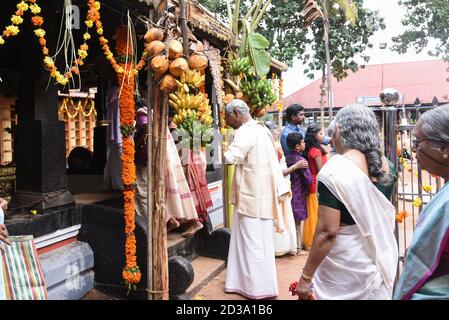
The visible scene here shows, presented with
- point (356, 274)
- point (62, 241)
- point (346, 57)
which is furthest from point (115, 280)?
point (346, 57)

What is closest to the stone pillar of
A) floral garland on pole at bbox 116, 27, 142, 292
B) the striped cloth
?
floral garland on pole at bbox 116, 27, 142, 292

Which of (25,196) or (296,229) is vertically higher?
(25,196)

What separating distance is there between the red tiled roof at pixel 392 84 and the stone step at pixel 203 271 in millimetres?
21367

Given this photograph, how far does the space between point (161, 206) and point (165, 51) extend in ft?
4.41

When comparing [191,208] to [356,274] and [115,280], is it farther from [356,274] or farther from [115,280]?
→ [356,274]

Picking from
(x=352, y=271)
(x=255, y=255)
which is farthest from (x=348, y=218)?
(x=255, y=255)

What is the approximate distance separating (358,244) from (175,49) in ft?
6.86

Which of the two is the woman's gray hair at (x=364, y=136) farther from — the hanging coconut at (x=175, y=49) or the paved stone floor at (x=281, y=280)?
the paved stone floor at (x=281, y=280)

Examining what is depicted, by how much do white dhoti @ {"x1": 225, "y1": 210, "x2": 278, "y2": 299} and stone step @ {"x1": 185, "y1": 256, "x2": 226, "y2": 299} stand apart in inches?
20.9

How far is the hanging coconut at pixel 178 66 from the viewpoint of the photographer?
361 centimetres

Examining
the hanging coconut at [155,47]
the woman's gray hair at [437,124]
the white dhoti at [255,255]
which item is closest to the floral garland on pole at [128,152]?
the hanging coconut at [155,47]

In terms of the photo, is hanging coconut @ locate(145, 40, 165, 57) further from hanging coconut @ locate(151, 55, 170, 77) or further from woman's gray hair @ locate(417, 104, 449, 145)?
woman's gray hair @ locate(417, 104, 449, 145)

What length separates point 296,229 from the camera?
689 cm

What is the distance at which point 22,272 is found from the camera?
3381 millimetres
